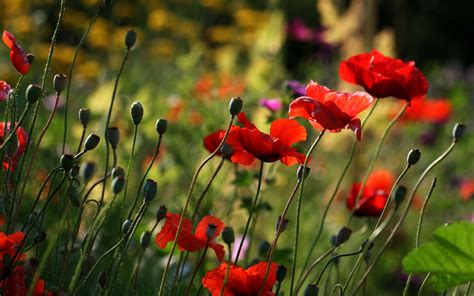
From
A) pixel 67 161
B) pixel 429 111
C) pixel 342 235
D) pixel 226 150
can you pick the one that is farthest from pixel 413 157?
pixel 429 111

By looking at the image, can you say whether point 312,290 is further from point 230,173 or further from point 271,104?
point 230,173

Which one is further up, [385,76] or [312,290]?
[385,76]

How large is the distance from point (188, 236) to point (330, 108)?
0.86 feet

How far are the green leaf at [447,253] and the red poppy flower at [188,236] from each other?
0.32 metres

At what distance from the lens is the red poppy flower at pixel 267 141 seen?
1.13 meters

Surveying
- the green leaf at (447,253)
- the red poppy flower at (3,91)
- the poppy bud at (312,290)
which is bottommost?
the poppy bud at (312,290)

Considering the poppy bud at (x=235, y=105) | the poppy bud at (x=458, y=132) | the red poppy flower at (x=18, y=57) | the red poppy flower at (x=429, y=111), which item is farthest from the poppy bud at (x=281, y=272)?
the red poppy flower at (x=429, y=111)

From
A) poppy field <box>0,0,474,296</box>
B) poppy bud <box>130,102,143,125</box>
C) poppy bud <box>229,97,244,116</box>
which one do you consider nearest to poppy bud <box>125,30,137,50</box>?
poppy field <box>0,0,474,296</box>

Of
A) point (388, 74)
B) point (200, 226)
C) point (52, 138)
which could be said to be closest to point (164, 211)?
point (200, 226)

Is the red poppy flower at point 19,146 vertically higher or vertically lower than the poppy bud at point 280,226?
higher

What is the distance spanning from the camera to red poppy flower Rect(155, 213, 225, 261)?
3.82 ft

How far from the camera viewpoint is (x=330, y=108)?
117 cm

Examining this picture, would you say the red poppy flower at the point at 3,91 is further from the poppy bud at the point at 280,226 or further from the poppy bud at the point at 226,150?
the poppy bud at the point at 280,226

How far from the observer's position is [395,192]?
4.00 ft
